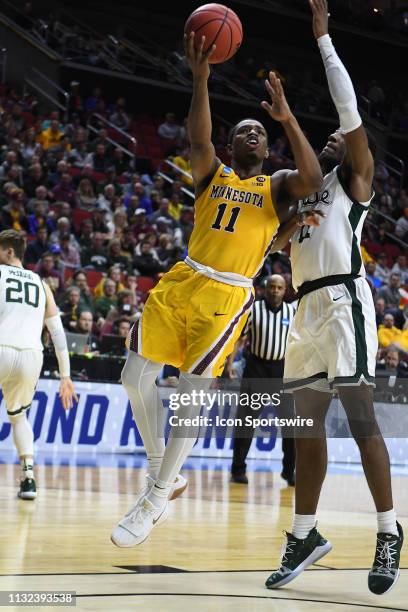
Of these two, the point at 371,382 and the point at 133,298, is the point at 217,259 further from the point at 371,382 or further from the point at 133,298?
the point at 133,298

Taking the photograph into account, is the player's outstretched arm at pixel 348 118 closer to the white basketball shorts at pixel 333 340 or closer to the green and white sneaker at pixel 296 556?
the white basketball shorts at pixel 333 340

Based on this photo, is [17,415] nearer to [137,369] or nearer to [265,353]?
[137,369]

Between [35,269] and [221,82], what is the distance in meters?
11.3

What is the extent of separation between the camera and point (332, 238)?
462 cm

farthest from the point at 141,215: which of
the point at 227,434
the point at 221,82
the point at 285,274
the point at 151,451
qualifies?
the point at 151,451

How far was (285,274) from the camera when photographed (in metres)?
16.7

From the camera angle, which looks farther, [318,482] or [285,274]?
[285,274]

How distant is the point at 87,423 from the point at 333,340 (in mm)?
7336

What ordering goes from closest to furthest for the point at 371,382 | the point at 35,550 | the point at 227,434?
1. the point at 371,382
2. the point at 35,550
3. the point at 227,434

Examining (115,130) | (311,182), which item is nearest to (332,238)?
(311,182)

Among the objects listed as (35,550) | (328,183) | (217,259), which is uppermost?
(328,183)

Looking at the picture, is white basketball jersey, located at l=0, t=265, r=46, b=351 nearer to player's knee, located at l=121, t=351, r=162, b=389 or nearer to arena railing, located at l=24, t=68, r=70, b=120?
player's knee, located at l=121, t=351, r=162, b=389

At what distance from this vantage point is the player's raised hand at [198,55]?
4.58 metres

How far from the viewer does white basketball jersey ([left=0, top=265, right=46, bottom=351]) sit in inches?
294
